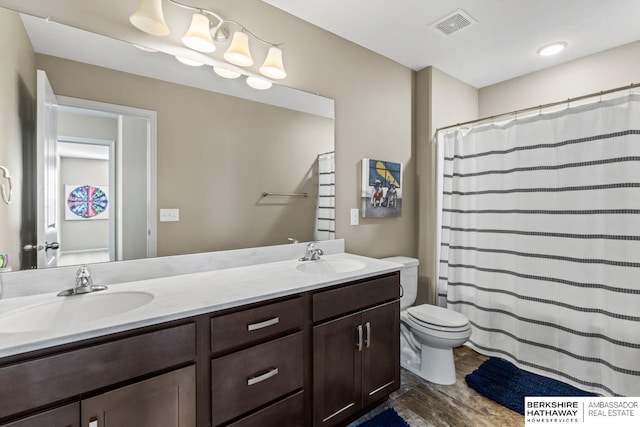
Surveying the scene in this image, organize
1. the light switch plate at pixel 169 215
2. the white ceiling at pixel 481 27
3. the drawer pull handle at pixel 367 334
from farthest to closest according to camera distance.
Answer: the white ceiling at pixel 481 27 → the drawer pull handle at pixel 367 334 → the light switch plate at pixel 169 215

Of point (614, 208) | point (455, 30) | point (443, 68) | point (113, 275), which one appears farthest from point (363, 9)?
point (113, 275)

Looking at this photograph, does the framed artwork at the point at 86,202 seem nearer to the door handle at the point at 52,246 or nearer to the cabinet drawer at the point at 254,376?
the door handle at the point at 52,246

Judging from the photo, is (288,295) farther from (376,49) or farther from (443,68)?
(443,68)

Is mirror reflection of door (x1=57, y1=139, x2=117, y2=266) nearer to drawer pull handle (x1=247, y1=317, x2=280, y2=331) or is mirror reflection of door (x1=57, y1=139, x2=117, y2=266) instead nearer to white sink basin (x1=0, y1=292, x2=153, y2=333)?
white sink basin (x1=0, y1=292, x2=153, y2=333)

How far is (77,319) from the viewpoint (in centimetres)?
115

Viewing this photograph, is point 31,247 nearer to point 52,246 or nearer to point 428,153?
point 52,246

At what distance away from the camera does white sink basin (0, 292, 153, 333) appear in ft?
3.37

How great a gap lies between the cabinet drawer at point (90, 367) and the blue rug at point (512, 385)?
185cm

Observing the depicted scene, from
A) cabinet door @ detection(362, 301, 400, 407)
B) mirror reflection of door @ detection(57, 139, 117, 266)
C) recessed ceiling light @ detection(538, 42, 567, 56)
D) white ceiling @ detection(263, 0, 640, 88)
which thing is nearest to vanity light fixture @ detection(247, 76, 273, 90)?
white ceiling @ detection(263, 0, 640, 88)

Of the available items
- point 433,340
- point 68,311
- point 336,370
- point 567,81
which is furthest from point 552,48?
point 68,311

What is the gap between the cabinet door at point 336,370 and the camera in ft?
4.71

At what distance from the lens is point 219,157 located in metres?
1.70

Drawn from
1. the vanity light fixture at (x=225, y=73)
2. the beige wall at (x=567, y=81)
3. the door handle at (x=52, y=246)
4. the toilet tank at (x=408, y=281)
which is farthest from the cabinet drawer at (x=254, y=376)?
the beige wall at (x=567, y=81)

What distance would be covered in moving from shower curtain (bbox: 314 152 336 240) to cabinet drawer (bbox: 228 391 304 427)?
1.03 metres
